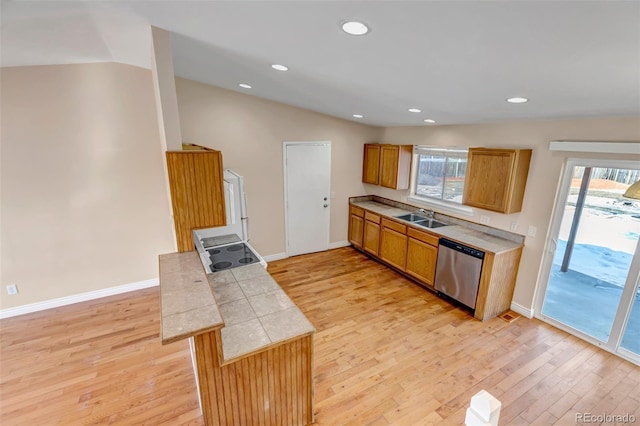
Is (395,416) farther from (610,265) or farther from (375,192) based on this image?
(375,192)

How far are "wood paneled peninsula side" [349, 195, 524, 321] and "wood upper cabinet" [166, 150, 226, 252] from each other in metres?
2.83

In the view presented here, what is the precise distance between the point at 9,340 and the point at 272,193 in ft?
11.4

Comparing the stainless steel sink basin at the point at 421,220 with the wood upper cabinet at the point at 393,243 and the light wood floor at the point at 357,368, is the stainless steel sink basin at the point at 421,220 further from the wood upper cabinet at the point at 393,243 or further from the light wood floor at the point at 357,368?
the light wood floor at the point at 357,368

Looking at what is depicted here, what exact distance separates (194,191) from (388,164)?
137 inches

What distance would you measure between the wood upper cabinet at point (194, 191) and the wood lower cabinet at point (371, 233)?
303 centimetres

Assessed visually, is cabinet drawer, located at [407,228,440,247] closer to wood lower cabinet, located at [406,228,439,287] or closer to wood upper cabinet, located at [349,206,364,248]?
wood lower cabinet, located at [406,228,439,287]

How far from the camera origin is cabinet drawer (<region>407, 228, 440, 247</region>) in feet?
12.8

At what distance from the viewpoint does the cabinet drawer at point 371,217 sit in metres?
4.89

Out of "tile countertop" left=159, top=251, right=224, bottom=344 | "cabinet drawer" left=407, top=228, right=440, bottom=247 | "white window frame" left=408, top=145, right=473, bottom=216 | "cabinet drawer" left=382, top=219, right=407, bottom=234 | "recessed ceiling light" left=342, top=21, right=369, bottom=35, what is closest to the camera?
"recessed ceiling light" left=342, top=21, right=369, bottom=35

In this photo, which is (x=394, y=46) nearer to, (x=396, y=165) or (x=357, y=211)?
(x=396, y=165)

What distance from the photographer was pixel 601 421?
2.23 meters

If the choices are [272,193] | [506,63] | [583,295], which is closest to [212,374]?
[506,63]
